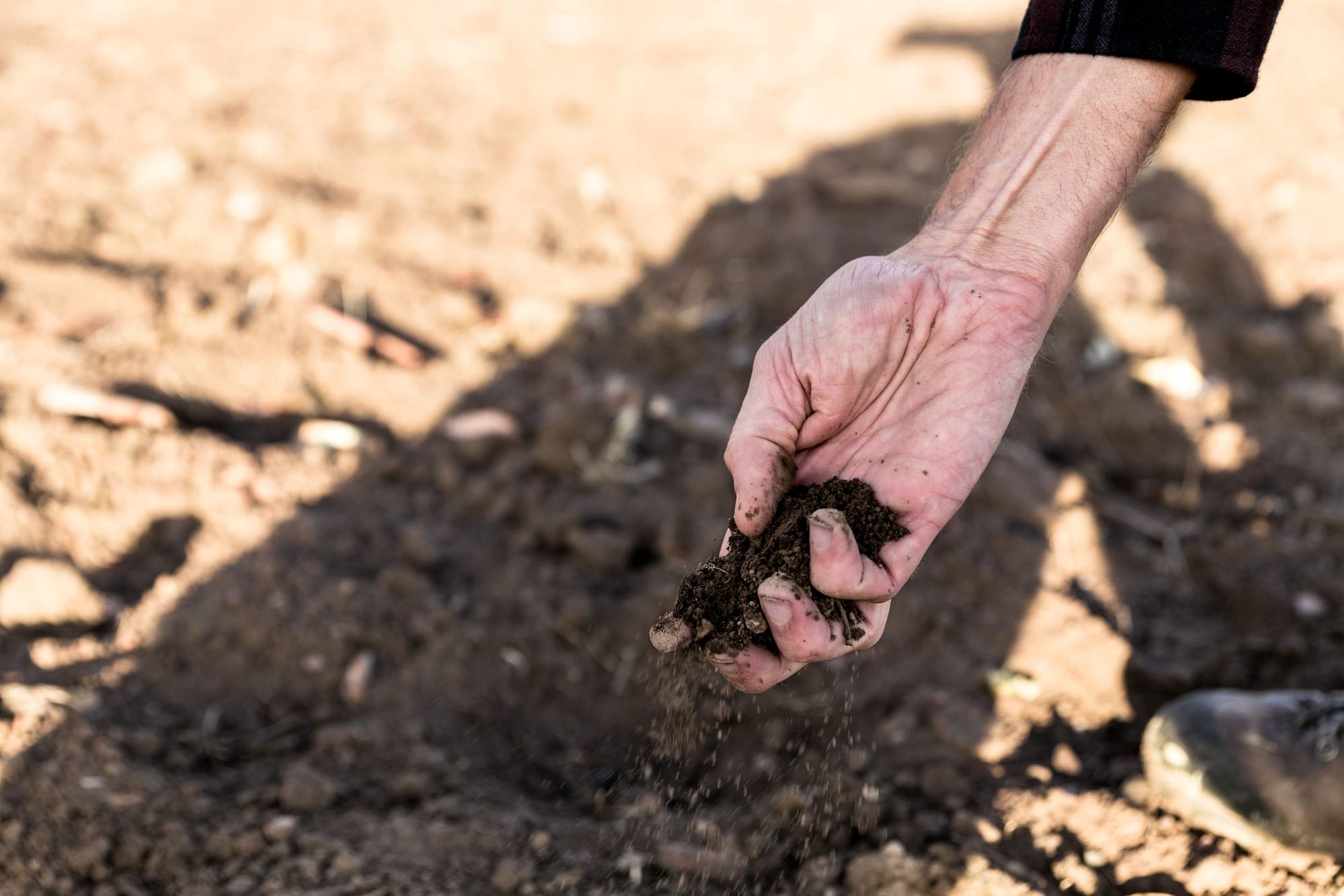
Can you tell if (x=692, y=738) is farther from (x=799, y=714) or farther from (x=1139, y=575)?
(x=1139, y=575)

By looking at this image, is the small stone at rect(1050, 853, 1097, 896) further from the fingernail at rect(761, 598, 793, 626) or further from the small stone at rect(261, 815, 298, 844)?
the small stone at rect(261, 815, 298, 844)

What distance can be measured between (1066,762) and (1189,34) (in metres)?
1.32

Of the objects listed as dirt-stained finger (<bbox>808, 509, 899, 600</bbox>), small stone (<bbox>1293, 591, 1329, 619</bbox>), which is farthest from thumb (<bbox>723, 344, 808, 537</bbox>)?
small stone (<bbox>1293, 591, 1329, 619</bbox>)

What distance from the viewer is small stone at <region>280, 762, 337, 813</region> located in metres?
1.80

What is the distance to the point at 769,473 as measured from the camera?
1681 mm

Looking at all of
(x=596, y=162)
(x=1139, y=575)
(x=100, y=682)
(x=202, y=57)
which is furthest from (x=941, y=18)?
(x=100, y=682)

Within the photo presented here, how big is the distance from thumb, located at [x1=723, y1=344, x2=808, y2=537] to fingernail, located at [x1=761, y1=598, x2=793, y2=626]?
0.17 meters

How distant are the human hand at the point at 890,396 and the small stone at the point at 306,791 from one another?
0.80 metres

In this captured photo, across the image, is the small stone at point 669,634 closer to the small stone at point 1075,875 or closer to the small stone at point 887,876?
the small stone at point 887,876

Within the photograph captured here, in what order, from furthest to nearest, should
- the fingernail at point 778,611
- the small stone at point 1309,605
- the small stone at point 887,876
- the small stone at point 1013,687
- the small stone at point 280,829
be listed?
the small stone at point 1309,605 → the small stone at point 1013,687 → the small stone at point 280,829 → the small stone at point 887,876 → the fingernail at point 778,611

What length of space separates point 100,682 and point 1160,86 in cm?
228

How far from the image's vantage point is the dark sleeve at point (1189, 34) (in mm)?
1592

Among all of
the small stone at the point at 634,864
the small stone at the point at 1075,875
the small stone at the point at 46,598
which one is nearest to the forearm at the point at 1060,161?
the small stone at the point at 1075,875

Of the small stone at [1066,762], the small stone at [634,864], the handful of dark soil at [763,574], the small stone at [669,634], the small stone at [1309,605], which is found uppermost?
the handful of dark soil at [763,574]
